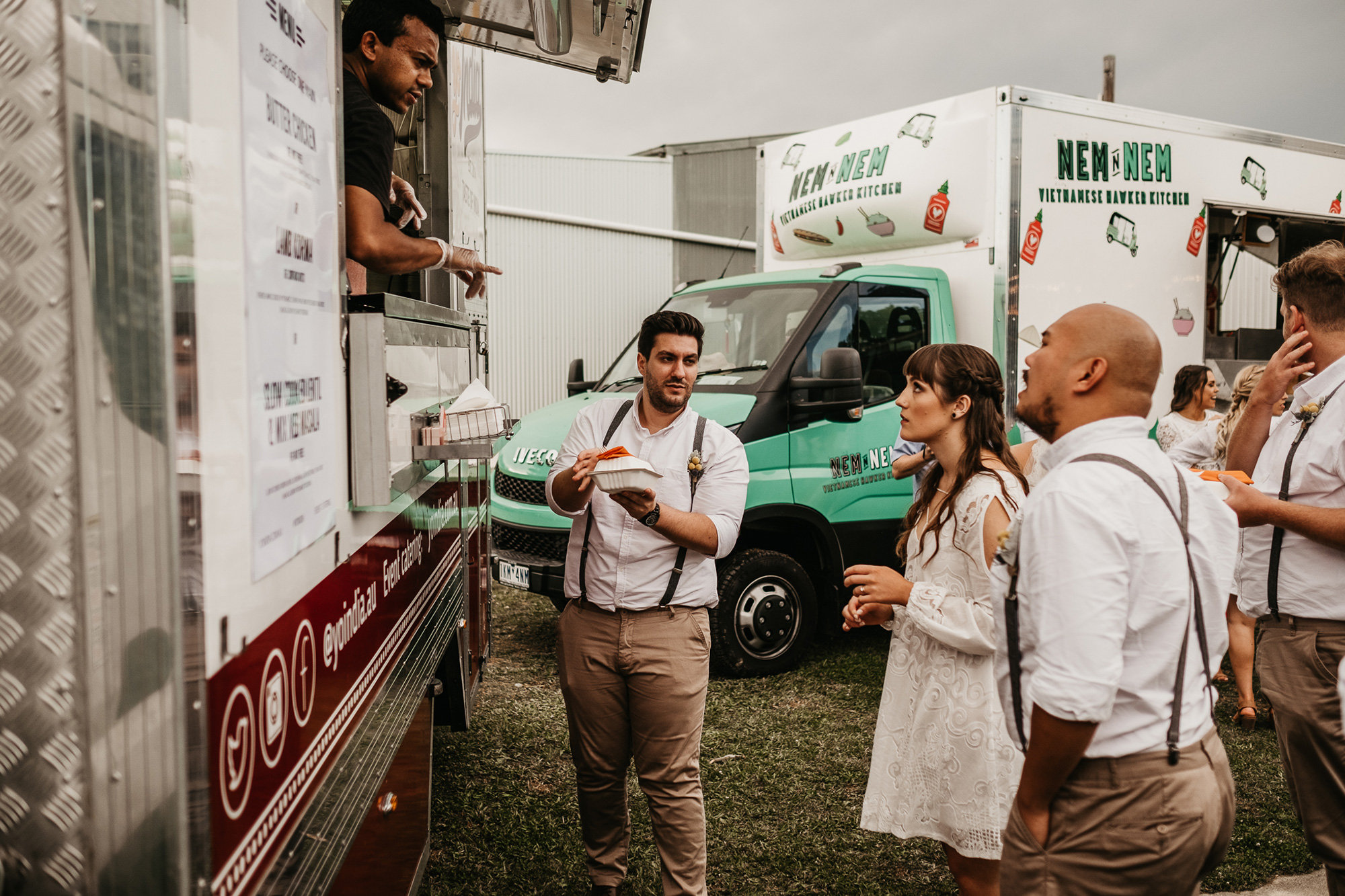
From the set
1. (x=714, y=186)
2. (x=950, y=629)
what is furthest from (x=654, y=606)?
(x=714, y=186)

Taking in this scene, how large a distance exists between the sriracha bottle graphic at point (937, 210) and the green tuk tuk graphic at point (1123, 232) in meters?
1.04

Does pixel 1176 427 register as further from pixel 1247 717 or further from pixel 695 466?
pixel 695 466

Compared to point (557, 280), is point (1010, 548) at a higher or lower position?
lower

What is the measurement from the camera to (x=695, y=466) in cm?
322

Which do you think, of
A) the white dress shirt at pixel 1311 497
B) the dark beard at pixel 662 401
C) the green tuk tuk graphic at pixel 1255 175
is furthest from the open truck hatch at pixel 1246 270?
the dark beard at pixel 662 401

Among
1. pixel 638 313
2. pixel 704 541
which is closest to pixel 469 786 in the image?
pixel 704 541

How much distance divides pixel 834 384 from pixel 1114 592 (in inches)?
156

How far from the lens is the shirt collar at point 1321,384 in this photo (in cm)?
265

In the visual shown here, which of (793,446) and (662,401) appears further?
(793,446)

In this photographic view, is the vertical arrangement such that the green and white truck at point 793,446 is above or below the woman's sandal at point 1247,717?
above

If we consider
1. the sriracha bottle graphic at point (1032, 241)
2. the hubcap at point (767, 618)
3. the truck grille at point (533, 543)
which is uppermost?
the sriracha bottle graphic at point (1032, 241)

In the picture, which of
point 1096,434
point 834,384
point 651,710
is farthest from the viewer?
point 834,384

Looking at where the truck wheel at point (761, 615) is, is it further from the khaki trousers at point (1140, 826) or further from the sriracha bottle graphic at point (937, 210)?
the khaki trousers at point (1140, 826)

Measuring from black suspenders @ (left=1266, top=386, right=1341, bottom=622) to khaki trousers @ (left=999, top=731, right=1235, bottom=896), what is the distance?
1.16 m
